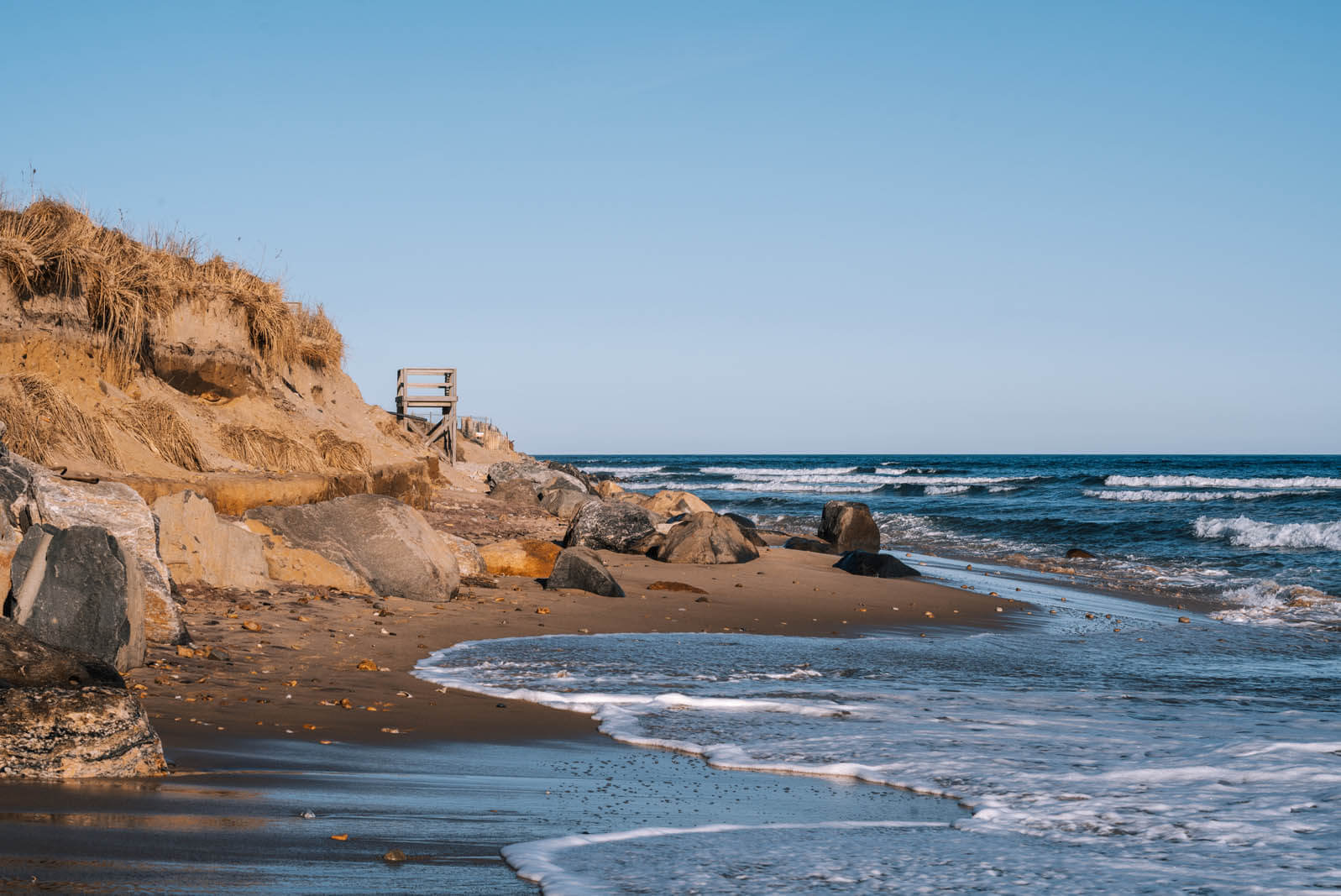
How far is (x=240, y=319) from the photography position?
13.9 metres

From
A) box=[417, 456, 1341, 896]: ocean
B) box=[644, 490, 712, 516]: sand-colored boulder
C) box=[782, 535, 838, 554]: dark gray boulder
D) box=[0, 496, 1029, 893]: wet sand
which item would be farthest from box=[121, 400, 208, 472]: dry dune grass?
box=[644, 490, 712, 516]: sand-colored boulder

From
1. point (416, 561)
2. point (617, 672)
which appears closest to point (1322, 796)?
point (617, 672)

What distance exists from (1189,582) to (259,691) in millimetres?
13809

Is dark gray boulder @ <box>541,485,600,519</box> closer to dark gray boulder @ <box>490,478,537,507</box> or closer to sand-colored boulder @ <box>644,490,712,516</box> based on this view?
dark gray boulder @ <box>490,478,537,507</box>

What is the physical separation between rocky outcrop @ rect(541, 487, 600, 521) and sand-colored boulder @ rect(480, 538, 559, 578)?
28.4 ft

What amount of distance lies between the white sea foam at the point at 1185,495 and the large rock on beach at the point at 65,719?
33270 millimetres

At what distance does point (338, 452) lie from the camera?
13.8 meters

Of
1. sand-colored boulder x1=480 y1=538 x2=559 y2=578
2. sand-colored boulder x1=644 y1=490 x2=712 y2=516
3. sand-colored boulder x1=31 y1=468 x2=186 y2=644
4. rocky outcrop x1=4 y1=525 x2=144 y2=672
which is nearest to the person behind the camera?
rocky outcrop x1=4 y1=525 x2=144 y2=672

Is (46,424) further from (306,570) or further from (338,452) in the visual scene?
(338,452)

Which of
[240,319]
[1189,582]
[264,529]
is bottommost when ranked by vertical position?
[1189,582]

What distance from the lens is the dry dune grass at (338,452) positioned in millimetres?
13680

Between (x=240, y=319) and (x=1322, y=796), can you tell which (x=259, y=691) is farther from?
(x=240, y=319)

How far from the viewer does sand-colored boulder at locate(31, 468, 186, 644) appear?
21.2ft

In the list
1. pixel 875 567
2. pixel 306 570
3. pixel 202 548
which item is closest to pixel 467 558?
pixel 306 570
